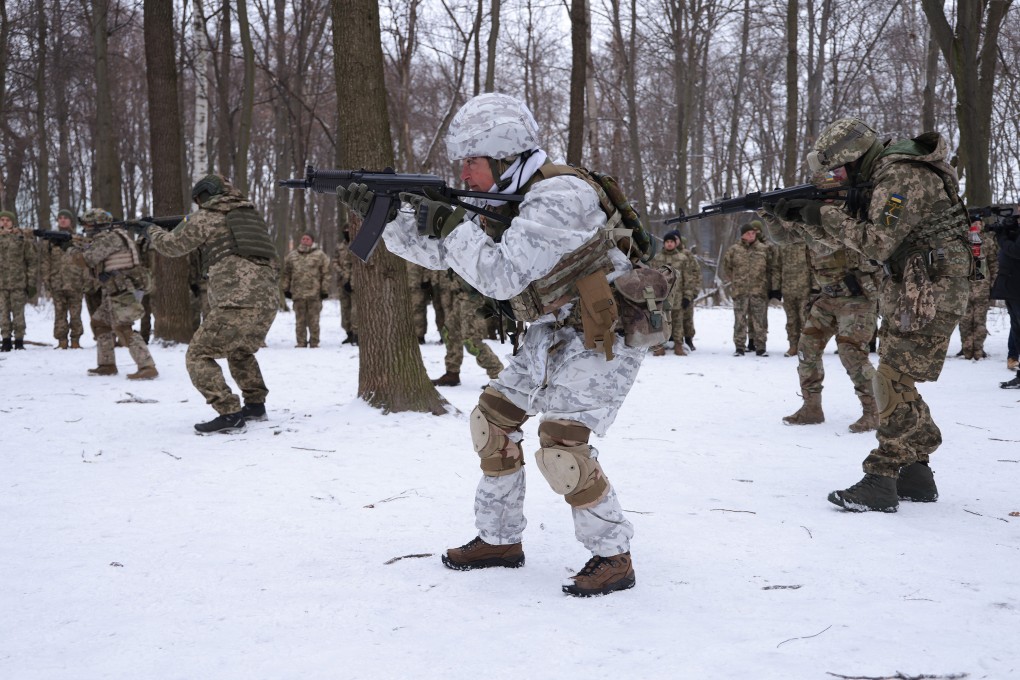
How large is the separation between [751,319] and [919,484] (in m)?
8.23

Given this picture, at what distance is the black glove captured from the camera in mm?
3223

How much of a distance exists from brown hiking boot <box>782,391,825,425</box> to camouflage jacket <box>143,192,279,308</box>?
449 cm

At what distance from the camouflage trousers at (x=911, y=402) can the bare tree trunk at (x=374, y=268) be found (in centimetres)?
370

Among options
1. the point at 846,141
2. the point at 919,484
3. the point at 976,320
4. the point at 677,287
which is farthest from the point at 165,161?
the point at 976,320

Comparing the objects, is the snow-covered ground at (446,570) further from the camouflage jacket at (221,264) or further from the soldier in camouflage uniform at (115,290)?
the soldier in camouflage uniform at (115,290)

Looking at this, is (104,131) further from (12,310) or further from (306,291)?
(306,291)

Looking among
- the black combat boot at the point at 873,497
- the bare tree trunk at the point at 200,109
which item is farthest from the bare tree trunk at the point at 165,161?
the black combat boot at the point at 873,497

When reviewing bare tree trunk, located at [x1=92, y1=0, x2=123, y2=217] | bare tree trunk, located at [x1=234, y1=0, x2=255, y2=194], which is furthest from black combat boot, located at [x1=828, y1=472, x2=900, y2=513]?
bare tree trunk, located at [x1=234, y1=0, x2=255, y2=194]

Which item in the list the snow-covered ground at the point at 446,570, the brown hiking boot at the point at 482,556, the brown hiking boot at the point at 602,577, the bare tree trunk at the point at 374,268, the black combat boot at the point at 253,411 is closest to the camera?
the snow-covered ground at the point at 446,570

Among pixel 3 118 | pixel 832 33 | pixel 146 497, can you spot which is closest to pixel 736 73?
pixel 832 33

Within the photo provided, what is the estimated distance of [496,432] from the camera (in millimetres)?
3287

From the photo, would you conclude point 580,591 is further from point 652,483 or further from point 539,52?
point 539,52

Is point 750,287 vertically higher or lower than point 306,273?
lower

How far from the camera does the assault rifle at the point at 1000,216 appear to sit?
8.37 metres
